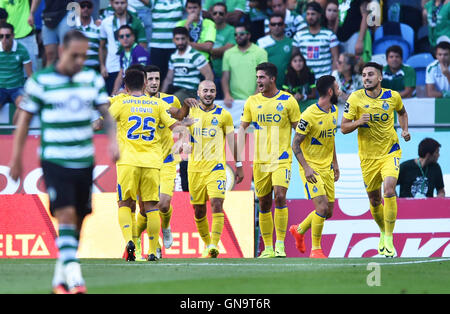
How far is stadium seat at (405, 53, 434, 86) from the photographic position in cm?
1781

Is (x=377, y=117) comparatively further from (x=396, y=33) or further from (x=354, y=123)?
(x=396, y=33)

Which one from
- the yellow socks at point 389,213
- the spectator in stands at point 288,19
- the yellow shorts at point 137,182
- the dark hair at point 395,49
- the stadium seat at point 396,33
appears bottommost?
the yellow socks at point 389,213

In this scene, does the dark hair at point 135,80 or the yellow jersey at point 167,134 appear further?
the yellow jersey at point 167,134

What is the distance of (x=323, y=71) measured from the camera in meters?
17.2

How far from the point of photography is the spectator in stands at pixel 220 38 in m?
17.7

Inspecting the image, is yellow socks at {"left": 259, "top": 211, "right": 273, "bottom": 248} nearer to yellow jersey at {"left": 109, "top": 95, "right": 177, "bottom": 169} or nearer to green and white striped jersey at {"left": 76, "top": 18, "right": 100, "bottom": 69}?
yellow jersey at {"left": 109, "top": 95, "right": 177, "bottom": 169}

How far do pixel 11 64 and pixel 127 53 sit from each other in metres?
2.08

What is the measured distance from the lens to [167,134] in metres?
13.9

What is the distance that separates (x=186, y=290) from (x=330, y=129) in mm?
5872

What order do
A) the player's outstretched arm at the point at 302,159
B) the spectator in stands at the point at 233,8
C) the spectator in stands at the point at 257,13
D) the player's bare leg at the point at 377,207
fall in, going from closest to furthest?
the player's outstretched arm at the point at 302,159 → the player's bare leg at the point at 377,207 → the spectator in stands at the point at 233,8 → the spectator in stands at the point at 257,13

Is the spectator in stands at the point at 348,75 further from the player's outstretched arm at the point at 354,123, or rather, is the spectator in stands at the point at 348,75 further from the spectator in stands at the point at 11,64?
the spectator in stands at the point at 11,64

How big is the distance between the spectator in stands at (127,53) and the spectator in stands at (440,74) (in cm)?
510

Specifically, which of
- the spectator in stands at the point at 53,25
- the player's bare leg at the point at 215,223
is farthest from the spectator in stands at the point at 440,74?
the spectator in stands at the point at 53,25

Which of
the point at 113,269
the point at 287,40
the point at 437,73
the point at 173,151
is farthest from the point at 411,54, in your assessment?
the point at 113,269
